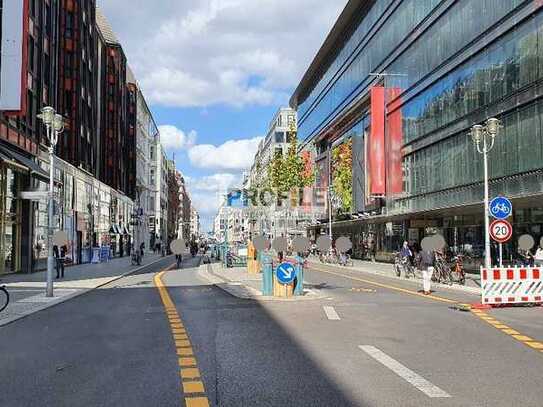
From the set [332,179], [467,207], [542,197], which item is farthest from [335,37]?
[542,197]

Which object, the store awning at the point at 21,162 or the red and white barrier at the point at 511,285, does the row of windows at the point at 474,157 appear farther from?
the store awning at the point at 21,162

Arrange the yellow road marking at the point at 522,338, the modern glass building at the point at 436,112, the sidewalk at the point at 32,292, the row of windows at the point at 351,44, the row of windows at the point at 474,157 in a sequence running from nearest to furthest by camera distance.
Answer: the yellow road marking at the point at 522,338 → the sidewalk at the point at 32,292 → the row of windows at the point at 474,157 → the modern glass building at the point at 436,112 → the row of windows at the point at 351,44

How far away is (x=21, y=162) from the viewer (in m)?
29.7

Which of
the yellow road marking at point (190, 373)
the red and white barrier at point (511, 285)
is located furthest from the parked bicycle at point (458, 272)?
the yellow road marking at point (190, 373)

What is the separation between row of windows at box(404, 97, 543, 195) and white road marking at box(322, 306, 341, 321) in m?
15.2

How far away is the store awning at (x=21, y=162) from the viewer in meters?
28.2

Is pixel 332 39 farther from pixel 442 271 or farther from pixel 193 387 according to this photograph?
pixel 193 387

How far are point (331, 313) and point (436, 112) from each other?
2668 cm

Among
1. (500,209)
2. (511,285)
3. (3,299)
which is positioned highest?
(500,209)

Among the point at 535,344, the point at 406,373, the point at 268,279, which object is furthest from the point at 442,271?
the point at 406,373

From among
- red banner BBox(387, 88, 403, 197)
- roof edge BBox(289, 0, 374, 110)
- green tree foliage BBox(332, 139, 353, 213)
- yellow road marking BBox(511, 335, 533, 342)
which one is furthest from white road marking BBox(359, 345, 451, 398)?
green tree foliage BBox(332, 139, 353, 213)

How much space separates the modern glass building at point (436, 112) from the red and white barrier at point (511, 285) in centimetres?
1042

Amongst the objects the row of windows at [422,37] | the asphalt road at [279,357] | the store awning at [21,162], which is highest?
the row of windows at [422,37]

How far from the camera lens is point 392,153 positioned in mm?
48344
